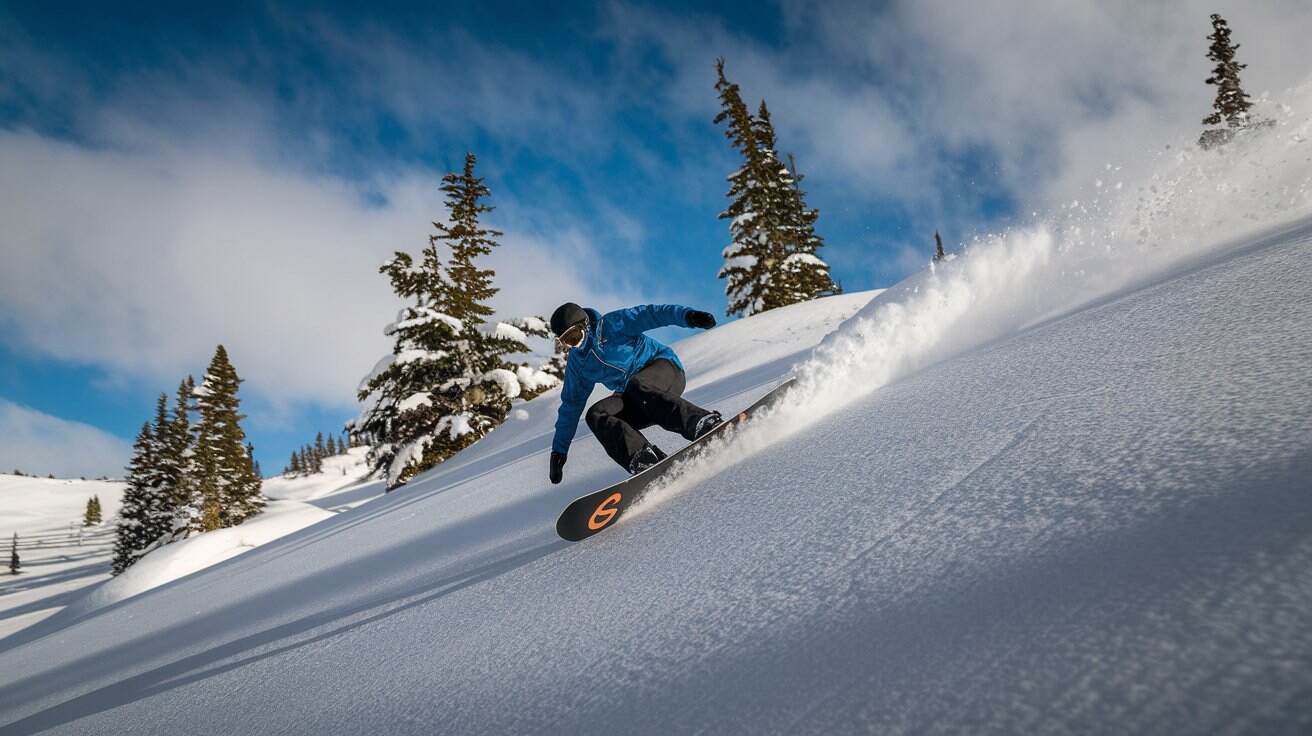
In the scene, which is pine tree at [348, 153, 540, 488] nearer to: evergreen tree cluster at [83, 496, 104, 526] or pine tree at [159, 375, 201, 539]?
pine tree at [159, 375, 201, 539]

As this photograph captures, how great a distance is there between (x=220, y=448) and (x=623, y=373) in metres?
38.5

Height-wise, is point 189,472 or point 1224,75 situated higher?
point 1224,75

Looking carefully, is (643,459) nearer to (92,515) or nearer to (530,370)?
(530,370)

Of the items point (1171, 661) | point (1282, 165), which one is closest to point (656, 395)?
point (1171, 661)

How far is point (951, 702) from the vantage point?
3.31ft

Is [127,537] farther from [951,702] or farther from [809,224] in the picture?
[951,702]

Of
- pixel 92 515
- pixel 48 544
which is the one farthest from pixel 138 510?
pixel 92 515

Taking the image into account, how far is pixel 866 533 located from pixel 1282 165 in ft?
19.7

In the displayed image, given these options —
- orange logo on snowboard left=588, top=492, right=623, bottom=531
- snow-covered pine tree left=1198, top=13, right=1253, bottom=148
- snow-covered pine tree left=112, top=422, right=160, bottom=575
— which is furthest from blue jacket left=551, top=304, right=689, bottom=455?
snow-covered pine tree left=112, top=422, right=160, bottom=575

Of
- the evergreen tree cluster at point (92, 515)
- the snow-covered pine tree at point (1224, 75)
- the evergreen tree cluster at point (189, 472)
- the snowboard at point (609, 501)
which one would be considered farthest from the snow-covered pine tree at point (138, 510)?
the evergreen tree cluster at point (92, 515)

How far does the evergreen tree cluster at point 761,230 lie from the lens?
75.2 feet

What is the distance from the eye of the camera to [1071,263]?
17.9 feet

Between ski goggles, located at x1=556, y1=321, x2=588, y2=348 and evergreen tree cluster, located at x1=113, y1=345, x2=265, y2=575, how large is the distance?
36303 mm

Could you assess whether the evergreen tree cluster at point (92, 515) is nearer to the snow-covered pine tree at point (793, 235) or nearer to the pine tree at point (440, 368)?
the pine tree at point (440, 368)
